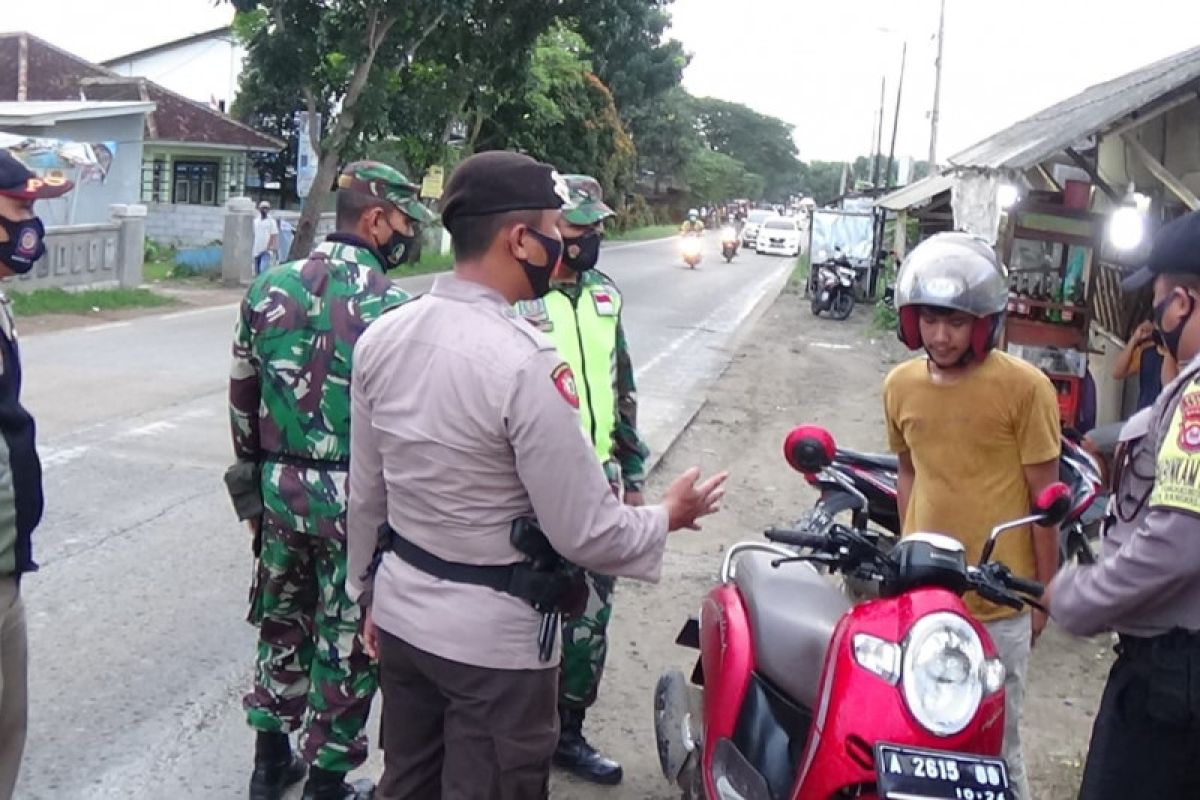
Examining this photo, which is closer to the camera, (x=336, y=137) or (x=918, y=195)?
(x=918, y=195)

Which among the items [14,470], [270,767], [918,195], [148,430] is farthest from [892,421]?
[918,195]

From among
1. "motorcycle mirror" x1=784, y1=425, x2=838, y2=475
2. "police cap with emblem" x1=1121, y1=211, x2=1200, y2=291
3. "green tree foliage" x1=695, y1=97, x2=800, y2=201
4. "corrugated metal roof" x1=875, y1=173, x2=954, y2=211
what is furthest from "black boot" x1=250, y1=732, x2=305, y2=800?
"green tree foliage" x1=695, y1=97, x2=800, y2=201

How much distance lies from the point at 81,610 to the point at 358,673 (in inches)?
96.2

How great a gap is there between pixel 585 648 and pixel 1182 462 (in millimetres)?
2226

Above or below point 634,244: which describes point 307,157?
above

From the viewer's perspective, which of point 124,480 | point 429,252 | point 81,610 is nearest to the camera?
point 81,610

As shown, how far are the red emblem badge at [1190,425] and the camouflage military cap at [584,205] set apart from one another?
1.91m

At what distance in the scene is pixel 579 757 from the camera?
4379 mm

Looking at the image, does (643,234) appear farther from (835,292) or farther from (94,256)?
(94,256)

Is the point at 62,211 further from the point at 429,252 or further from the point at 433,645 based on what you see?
the point at 433,645

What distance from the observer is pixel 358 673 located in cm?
373

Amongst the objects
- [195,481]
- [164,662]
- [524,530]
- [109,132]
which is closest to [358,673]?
[524,530]

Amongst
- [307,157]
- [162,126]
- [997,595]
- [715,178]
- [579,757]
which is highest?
[715,178]

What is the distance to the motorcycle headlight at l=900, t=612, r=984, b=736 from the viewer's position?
251 centimetres
